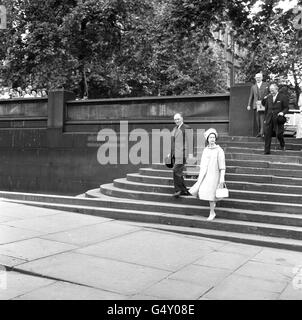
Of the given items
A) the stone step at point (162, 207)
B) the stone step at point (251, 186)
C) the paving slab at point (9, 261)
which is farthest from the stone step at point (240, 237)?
the paving slab at point (9, 261)

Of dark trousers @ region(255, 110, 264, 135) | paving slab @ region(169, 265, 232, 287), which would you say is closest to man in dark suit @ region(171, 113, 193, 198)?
paving slab @ region(169, 265, 232, 287)

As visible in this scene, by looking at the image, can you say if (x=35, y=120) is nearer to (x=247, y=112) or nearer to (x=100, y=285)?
(x=247, y=112)

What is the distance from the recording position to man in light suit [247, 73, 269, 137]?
12.4 metres

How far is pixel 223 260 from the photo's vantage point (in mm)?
6750

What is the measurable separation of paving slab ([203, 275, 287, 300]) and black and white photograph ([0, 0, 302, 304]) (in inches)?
1.1

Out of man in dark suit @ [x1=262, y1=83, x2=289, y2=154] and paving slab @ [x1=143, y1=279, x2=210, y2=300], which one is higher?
man in dark suit @ [x1=262, y1=83, x2=289, y2=154]

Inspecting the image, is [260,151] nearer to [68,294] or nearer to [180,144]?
[180,144]

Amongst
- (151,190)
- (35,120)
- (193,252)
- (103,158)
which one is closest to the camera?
(193,252)

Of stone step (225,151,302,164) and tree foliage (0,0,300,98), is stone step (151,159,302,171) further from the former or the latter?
tree foliage (0,0,300,98)

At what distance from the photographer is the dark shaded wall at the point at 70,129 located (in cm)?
1352

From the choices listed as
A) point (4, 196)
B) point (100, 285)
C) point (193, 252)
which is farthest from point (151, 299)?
point (4, 196)

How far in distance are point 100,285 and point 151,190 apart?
5014mm

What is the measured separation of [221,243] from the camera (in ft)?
25.7

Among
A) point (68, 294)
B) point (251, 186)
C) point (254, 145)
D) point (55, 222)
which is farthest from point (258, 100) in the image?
point (68, 294)
